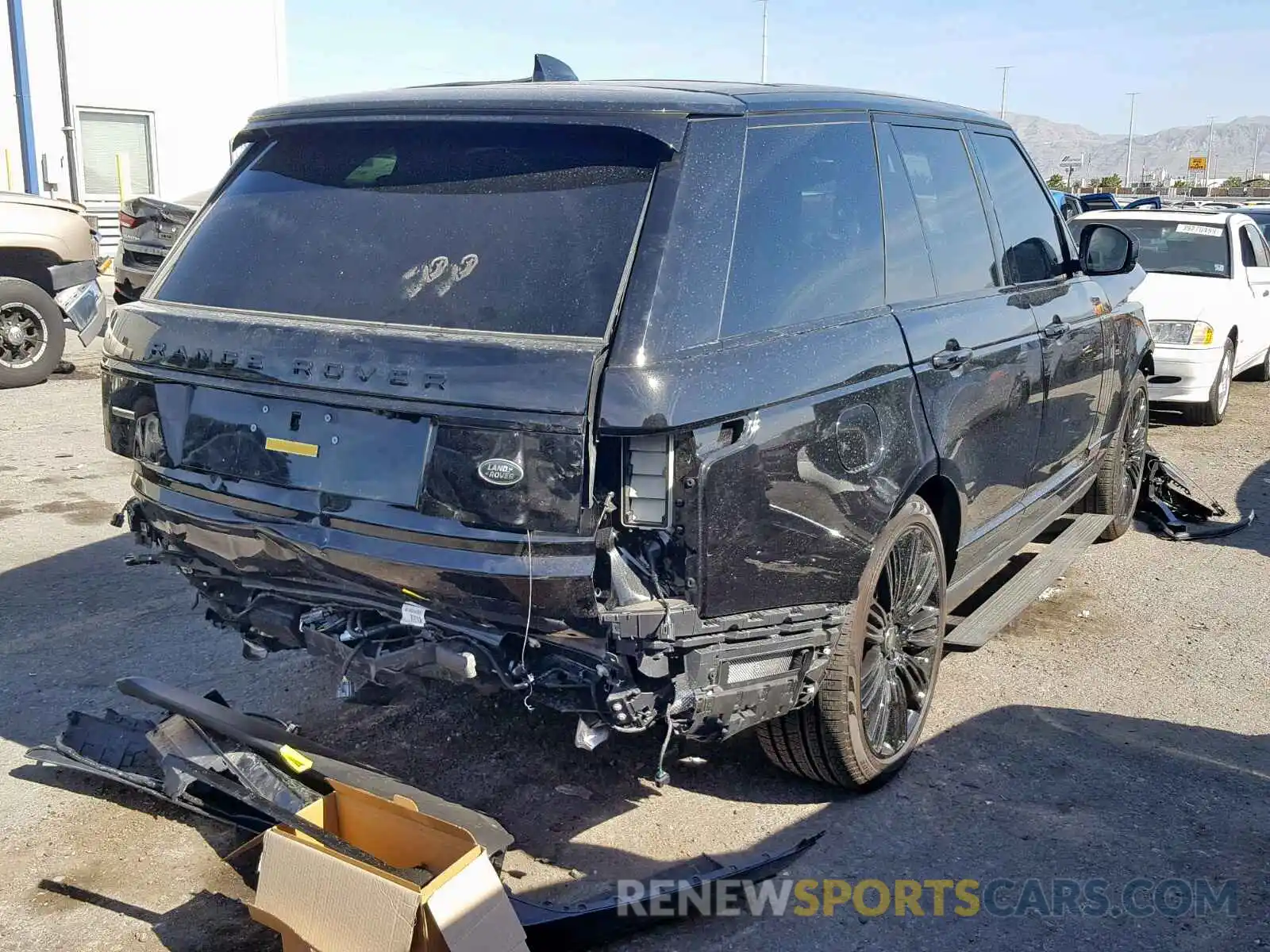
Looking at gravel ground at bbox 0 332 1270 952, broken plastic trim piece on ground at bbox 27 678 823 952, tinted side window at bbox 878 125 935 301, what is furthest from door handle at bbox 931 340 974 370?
broken plastic trim piece on ground at bbox 27 678 823 952

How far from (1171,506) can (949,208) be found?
11.9 feet

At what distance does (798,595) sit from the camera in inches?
123

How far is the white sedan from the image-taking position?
948cm

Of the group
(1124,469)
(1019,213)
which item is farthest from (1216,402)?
(1019,213)

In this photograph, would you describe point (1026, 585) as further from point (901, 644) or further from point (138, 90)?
point (138, 90)

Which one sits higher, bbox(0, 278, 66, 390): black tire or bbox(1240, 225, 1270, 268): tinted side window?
bbox(1240, 225, 1270, 268): tinted side window

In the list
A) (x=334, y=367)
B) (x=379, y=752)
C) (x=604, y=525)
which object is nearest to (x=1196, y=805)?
(x=604, y=525)

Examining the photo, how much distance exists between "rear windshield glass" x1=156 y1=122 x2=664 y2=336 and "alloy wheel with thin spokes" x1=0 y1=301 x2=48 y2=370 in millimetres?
7654

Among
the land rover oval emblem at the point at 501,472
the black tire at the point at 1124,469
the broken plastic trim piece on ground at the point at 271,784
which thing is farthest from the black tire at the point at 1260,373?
the land rover oval emblem at the point at 501,472

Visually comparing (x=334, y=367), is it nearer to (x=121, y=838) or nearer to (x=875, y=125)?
(x=121, y=838)

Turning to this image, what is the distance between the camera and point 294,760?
3.23 m

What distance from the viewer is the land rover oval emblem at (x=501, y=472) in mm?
2797

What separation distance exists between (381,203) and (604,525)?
1.17 metres

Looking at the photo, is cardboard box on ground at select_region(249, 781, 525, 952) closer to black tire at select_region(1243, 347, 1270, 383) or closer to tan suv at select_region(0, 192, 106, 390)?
tan suv at select_region(0, 192, 106, 390)
